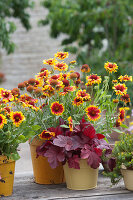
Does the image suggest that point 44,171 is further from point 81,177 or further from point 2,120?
point 2,120

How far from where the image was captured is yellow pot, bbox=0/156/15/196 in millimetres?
1783

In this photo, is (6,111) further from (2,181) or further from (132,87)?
(132,87)

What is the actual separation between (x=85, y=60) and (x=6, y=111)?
4537mm

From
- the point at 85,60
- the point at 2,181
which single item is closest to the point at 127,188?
the point at 2,181

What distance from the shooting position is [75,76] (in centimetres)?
191

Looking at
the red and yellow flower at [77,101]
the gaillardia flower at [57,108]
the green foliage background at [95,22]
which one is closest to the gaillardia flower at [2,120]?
the gaillardia flower at [57,108]

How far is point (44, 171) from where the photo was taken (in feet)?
6.59

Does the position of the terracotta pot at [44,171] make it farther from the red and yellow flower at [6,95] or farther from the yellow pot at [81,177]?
the red and yellow flower at [6,95]

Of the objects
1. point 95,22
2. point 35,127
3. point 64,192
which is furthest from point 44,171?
point 95,22

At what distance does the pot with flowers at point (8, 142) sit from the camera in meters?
1.77

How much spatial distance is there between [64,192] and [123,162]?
1.14ft

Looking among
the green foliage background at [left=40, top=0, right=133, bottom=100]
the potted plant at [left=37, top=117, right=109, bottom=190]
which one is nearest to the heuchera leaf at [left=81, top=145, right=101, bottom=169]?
the potted plant at [left=37, top=117, right=109, bottom=190]

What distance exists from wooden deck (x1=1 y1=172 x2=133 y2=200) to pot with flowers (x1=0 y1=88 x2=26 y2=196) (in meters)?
0.08

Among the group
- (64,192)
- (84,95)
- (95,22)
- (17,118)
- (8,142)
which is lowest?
(64,192)
